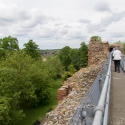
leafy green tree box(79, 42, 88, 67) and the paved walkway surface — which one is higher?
leafy green tree box(79, 42, 88, 67)

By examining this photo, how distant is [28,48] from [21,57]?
14.6 metres

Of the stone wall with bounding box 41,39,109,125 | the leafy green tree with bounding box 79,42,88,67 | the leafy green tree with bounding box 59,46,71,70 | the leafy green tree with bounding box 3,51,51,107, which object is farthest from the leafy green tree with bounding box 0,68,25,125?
the leafy green tree with bounding box 59,46,71,70

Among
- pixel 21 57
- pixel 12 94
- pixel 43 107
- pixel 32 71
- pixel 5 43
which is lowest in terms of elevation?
pixel 43 107

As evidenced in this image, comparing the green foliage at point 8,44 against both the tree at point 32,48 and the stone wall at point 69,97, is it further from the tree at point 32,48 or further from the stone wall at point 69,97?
the stone wall at point 69,97

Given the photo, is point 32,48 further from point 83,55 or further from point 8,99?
point 8,99

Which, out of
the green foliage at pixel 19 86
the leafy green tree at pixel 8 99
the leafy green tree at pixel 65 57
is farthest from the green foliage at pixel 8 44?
the leafy green tree at pixel 65 57

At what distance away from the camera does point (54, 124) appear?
13.9ft

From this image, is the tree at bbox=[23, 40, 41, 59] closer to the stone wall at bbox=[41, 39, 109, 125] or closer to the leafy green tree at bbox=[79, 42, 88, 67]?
the leafy green tree at bbox=[79, 42, 88, 67]

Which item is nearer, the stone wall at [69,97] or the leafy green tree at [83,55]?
the stone wall at [69,97]

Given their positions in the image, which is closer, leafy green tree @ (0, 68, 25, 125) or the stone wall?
the stone wall

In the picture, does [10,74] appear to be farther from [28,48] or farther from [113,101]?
[28,48]

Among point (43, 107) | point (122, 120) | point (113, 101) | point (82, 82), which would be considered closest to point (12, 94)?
point (43, 107)

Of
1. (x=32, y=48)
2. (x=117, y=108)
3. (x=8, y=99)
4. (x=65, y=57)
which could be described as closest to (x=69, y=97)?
(x=117, y=108)

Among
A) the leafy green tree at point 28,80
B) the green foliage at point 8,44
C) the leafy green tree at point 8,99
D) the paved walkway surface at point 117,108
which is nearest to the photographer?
the paved walkway surface at point 117,108
